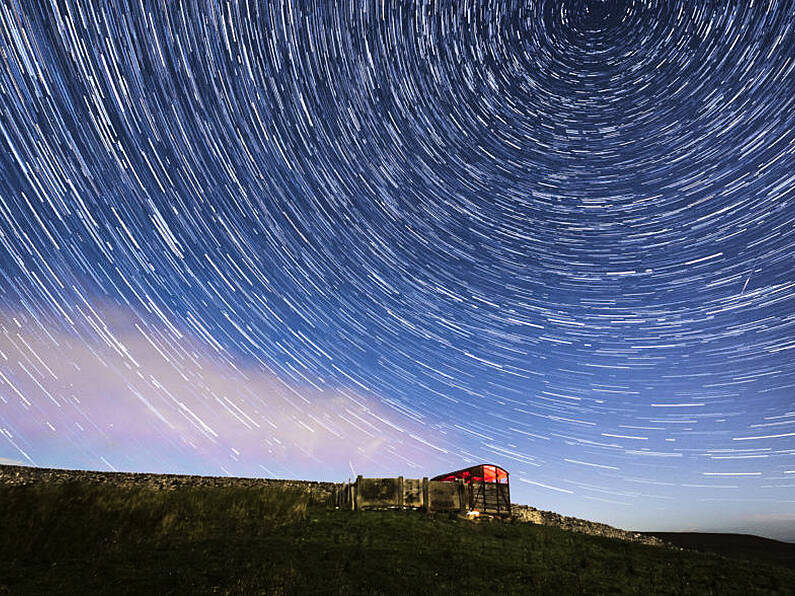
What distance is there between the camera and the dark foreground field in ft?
34.1

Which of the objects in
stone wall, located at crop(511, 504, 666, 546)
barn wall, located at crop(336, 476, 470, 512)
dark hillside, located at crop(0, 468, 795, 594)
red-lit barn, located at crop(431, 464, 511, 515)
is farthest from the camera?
stone wall, located at crop(511, 504, 666, 546)

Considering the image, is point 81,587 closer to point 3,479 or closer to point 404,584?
point 404,584

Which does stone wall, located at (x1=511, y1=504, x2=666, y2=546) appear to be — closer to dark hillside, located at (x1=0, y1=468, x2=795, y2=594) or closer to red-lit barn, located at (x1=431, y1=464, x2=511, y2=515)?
red-lit barn, located at (x1=431, y1=464, x2=511, y2=515)

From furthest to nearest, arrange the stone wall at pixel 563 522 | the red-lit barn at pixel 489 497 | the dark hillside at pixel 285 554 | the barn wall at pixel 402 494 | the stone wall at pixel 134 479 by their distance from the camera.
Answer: the stone wall at pixel 563 522, the red-lit barn at pixel 489 497, the barn wall at pixel 402 494, the stone wall at pixel 134 479, the dark hillside at pixel 285 554

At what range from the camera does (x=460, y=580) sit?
11711mm

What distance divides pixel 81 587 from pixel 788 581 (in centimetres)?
2199

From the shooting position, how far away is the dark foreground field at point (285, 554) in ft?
34.1

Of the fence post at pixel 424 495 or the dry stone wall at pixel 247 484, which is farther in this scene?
the fence post at pixel 424 495

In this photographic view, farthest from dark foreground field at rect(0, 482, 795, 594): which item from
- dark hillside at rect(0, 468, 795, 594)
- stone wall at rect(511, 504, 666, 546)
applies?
stone wall at rect(511, 504, 666, 546)

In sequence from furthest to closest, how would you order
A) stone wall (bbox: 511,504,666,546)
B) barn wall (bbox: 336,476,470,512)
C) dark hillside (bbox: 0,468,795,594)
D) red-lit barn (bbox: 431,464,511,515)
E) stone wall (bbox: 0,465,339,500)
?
stone wall (bbox: 511,504,666,546) → red-lit barn (bbox: 431,464,511,515) → barn wall (bbox: 336,476,470,512) → stone wall (bbox: 0,465,339,500) → dark hillside (bbox: 0,468,795,594)

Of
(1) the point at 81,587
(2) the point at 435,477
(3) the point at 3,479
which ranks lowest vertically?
(1) the point at 81,587

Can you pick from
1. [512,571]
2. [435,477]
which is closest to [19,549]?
[512,571]

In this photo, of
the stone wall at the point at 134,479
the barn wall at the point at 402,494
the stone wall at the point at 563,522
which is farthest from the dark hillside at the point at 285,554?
the stone wall at the point at 563,522

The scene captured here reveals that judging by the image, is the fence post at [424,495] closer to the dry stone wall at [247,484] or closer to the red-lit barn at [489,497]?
the dry stone wall at [247,484]
